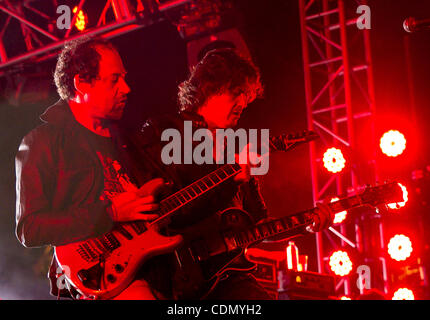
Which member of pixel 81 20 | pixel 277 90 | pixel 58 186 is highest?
pixel 81 20

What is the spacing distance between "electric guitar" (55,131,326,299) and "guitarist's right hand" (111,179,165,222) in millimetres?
11

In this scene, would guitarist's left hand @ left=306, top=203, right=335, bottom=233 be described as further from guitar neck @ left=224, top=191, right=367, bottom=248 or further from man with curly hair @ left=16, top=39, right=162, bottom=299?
man with curly hair @ left=16, top=39, right=162, bottom=299

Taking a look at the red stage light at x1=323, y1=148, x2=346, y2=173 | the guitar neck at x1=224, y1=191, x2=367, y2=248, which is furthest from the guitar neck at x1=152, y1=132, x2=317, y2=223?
the red stage light at x1=323, y1=148, x2=346, y2=173

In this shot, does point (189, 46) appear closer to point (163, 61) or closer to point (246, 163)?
point (163, 61)

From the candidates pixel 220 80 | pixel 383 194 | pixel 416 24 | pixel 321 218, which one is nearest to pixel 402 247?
pixel 383 194

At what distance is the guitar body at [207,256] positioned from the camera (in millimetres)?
2631

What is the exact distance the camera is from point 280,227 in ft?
9.93

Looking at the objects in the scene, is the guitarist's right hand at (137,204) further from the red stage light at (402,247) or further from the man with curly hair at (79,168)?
the red stage light at (402,247)

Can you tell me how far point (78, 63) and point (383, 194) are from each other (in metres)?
1.93

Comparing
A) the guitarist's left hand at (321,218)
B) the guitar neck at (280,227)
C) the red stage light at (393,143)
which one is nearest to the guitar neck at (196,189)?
the guitar neck at (280,227)

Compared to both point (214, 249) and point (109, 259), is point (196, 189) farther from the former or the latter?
point (109, 259)

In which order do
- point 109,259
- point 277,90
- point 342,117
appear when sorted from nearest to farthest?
point 109,259 < point 277,90 < point 342,117

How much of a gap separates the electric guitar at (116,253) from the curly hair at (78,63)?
676mm

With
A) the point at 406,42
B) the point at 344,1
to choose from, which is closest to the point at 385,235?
the point at 406,42
